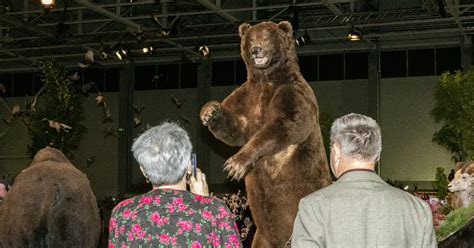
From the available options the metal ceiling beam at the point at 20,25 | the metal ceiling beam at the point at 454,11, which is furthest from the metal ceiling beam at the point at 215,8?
the metal ceiling beam at the point at 454,11

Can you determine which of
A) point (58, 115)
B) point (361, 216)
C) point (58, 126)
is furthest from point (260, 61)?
point (58, 115)

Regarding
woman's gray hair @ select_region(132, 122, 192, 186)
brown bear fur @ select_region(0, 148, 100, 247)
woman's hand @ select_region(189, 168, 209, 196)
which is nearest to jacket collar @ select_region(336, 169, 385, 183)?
woman's gray hair @ select_region(132, 122, 192, 186)

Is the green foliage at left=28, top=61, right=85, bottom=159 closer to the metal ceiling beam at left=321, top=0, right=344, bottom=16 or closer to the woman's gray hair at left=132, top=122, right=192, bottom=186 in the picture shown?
the metal ceiling beam at left=321, top=0, right=344, bottom=16

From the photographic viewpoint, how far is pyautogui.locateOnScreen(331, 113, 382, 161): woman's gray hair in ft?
8.52

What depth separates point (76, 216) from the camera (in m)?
4.84

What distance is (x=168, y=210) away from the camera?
2.62m

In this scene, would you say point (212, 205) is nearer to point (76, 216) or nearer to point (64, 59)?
point (76, 216)

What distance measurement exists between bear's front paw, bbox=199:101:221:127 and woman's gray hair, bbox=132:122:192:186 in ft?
4.50

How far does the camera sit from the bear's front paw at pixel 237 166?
3711 millimetres

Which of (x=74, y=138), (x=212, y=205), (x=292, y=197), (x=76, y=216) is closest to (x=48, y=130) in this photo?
(x=74, y=138)

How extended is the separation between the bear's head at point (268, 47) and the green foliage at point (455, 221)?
1232 millimetres

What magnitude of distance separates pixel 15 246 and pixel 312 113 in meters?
2.06

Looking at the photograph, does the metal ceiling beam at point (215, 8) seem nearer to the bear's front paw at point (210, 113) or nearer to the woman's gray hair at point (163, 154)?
the bear's front paw at point (210, 113)

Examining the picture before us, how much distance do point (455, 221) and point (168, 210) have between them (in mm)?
2017
